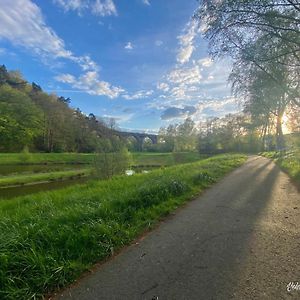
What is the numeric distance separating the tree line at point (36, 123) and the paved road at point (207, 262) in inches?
1898

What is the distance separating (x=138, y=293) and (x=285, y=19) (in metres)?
11.5

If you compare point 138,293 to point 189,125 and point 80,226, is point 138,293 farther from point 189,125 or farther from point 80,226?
point 189,125

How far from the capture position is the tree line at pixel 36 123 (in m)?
59.1

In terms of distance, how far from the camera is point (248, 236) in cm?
510

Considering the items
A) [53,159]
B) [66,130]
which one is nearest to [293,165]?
[53,159]

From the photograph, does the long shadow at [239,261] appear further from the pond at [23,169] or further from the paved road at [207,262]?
the pond at [23,169]

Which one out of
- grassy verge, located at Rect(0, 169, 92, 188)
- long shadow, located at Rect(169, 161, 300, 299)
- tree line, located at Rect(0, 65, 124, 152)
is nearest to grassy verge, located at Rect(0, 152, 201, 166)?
tree line, located at Rect(0, 65, 124, 152)

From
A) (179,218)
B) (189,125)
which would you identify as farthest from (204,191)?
(189,125)

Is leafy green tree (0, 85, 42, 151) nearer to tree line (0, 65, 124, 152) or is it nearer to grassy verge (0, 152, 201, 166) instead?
tree line (0, 65, 124, 152)

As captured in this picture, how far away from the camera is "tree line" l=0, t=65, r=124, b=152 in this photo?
194ft

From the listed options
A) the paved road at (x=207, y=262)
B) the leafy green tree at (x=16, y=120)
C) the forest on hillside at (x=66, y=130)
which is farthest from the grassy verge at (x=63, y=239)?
the leafy green tree at (x=16, y=120)

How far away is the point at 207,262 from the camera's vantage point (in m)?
A: 3.98

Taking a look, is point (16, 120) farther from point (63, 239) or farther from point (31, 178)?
A: point (63, 239)

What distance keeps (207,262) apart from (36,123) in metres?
66.8
